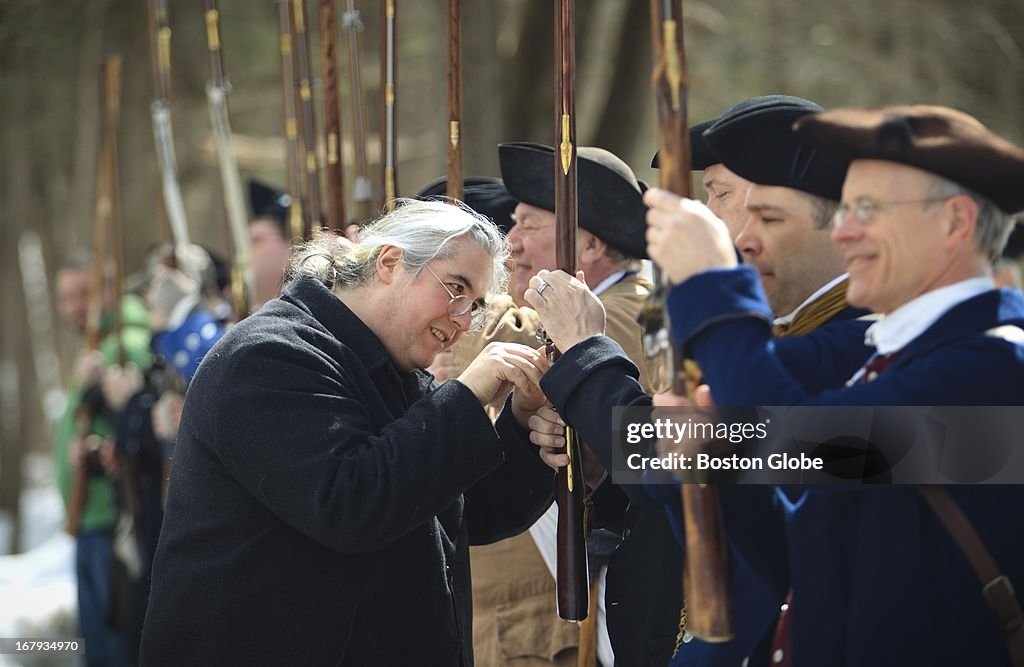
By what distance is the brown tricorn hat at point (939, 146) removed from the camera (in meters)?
2.27

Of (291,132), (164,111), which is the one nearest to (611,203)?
(291,132)

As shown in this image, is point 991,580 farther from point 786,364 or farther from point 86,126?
point 86,126

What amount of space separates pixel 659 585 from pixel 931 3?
783cm

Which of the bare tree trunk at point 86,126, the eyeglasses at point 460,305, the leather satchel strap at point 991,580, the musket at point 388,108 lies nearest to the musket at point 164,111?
the musket at point 388,108

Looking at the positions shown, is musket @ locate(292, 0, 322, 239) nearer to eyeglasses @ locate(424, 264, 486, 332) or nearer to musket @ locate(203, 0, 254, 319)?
musket @ locate(203, 0, 254, 319)

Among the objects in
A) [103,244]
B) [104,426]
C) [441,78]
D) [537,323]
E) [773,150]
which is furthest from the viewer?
[441,78]

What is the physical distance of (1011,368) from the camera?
2.25 metres

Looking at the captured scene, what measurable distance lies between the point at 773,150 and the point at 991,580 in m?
1.19

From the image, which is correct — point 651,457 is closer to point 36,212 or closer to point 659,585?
point 659,585

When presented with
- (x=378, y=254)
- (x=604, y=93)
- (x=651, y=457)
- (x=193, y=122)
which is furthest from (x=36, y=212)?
(x=651, y=457)

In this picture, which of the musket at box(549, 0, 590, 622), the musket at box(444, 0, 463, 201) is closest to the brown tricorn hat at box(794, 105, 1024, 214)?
the musket at box(549, 0, 590, 622)

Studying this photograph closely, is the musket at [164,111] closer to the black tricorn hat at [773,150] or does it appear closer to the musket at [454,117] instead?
the musket at [454,117]

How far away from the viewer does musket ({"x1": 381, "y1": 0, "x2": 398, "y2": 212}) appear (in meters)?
5.07

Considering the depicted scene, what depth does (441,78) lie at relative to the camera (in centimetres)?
904
